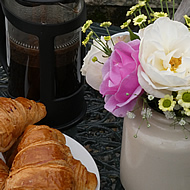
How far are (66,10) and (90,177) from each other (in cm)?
40

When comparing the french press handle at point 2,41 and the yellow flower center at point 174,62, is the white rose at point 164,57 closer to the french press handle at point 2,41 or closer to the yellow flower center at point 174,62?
the yellow flower center at point 174,62

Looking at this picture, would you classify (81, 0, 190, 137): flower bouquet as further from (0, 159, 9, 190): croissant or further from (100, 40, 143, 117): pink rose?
(0, 159, 9, 190): croissant

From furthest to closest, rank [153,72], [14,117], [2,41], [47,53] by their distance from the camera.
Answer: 1. [2,41]
2. [47,53]
3. [14,117]
4. [153,72]

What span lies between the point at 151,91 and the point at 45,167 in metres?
0.24

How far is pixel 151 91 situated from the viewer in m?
0.74

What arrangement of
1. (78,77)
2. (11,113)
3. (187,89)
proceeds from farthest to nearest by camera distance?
1. (78,77)
2. (11,113)
3. (187,89)

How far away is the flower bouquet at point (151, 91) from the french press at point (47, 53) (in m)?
0.22

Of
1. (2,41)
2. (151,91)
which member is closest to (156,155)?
(151,91)

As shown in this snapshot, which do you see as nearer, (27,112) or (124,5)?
(27,112)

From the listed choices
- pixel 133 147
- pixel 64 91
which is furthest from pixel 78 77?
pixel 133 147

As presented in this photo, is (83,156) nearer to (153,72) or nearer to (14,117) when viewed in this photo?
(14,117)

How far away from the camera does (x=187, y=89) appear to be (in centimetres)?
73

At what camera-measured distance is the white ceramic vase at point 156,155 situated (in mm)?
Answer: 829

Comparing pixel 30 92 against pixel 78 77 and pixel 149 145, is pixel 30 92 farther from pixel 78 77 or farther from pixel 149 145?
pixel 149 145
